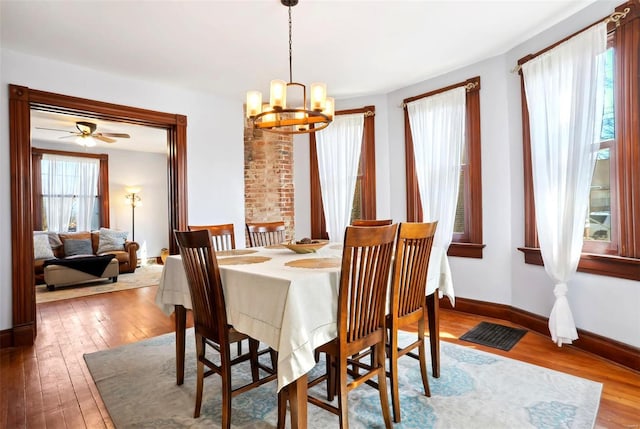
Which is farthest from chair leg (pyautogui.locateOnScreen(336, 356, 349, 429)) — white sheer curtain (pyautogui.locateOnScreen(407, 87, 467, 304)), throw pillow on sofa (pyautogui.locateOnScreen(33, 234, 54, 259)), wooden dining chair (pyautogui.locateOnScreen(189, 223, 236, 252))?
throw pillow on sofa (pyautogui.locateOnScreen(33, 234, 54, 259))

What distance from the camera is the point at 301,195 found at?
5.01 m

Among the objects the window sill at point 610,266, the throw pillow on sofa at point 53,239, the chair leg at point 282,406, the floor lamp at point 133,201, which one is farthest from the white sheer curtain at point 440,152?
the floor lamp at point 133,201

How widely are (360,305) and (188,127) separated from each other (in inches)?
133

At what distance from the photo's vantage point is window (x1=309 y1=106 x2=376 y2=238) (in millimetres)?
4465

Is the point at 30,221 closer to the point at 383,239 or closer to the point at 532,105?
the point at 383,239

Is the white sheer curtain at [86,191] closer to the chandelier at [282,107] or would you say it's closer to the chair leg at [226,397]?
the chandelier at [282,107]

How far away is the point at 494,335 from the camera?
9.93 ft

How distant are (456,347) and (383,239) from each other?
169 centimetres

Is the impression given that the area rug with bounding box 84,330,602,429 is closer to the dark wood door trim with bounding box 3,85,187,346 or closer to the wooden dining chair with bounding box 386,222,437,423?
the wooden dining chair with bounding box 386,222,437,423

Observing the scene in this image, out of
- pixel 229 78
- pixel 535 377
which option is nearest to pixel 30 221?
pixel 229 78

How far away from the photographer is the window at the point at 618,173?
2.30m

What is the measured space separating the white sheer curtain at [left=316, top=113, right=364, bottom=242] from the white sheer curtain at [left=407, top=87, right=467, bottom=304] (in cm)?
83

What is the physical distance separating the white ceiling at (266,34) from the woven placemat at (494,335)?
8.70 feet

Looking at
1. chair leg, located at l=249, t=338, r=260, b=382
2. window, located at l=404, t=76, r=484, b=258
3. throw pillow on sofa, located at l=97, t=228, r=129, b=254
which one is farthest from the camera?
throw pillow on sofa, located at l=97, t=228, r=129, b=254
